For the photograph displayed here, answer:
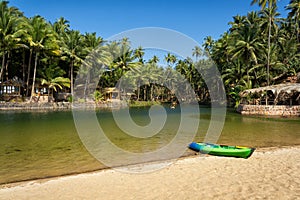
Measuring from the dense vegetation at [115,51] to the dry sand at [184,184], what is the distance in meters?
30.6

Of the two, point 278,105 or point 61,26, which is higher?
point 61,26

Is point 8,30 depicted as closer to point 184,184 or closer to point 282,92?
point 184,184

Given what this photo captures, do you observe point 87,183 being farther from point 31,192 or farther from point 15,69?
point 15,69

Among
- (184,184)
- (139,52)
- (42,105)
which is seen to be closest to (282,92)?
(184,184)

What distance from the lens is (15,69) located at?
134ft

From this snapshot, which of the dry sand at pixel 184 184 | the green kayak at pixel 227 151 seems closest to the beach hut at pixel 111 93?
the green kayak at pixel 227 151

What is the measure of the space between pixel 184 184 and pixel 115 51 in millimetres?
47873

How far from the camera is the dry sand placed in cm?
520

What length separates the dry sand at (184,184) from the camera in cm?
520

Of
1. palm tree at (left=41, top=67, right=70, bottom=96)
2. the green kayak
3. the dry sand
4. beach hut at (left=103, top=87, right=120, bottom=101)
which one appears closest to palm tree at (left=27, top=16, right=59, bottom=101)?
palm tree at (left=41, top=67, right=70, bottom=96)

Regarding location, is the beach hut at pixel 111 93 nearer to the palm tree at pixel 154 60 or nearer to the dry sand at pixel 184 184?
the palm tree at pixel 154 60

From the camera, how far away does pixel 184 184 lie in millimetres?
5844

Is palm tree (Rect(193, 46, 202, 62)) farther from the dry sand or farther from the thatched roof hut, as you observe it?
the dry sand

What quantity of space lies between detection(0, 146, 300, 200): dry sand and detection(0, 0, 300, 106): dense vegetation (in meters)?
30.6
